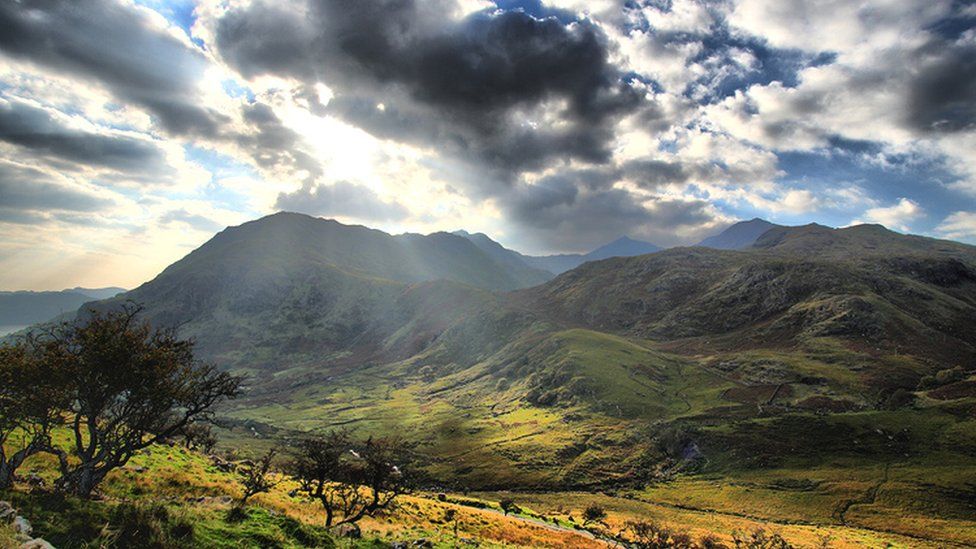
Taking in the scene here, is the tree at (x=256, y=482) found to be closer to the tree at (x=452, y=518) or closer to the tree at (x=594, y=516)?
the tree at (x=452, y=518)

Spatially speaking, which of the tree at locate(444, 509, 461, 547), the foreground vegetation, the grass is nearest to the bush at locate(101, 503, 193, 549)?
the foreground vegetation

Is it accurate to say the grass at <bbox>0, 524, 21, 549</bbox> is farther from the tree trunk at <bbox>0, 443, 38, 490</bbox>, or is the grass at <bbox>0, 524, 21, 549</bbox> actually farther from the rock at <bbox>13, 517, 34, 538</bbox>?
the tree trunk at <bbox>0, 443, 38, 490</bbox>

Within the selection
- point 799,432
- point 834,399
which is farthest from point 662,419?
point 834,399

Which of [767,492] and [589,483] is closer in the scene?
[767,492]

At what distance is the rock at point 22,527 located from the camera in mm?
13865

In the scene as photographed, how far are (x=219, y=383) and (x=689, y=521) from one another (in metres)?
93.5

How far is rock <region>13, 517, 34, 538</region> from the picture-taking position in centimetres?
1386

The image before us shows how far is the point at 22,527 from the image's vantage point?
567 inches

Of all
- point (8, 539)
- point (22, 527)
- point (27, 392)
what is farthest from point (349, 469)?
point (8, 539)

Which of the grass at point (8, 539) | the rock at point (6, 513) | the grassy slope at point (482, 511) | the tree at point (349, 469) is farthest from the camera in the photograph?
the tree at point (349, 469)

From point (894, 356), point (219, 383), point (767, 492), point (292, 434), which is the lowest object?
point (292, 434)

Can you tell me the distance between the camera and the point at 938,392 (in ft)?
486

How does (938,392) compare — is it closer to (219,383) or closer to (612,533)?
(612,533)

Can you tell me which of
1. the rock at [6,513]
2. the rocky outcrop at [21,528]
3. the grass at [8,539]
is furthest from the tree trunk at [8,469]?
the grass at [8,539]
